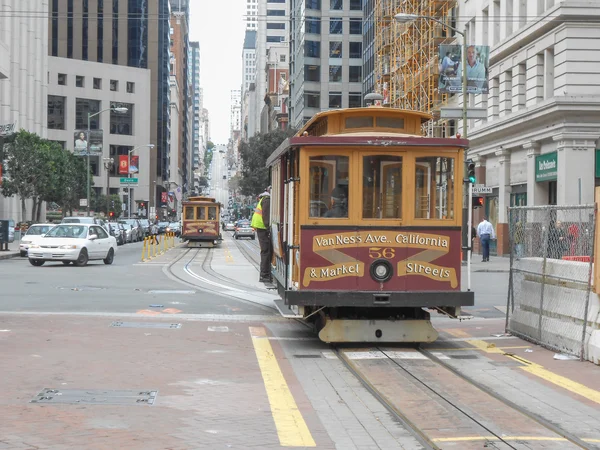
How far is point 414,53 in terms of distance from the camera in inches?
2227

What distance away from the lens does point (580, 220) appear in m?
12.3

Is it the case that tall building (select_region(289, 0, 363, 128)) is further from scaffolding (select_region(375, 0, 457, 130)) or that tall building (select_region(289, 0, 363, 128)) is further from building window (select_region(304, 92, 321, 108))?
scaffolding (select_region(375, 0, 457, 130))

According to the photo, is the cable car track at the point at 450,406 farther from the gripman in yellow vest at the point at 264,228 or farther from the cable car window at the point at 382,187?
the gripman in yellow vest at the point at 264,228

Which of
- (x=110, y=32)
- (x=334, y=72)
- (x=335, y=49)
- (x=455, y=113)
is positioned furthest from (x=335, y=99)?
(x=455, y=113)

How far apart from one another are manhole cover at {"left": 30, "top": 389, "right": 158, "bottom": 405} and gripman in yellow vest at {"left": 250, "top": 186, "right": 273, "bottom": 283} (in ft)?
25.3

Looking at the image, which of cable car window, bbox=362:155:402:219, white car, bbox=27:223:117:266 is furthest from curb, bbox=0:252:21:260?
cable car window, bbox=362:155:402:219

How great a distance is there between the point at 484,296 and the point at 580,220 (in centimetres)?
961

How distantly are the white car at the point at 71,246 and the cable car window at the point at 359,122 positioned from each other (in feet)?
66.0

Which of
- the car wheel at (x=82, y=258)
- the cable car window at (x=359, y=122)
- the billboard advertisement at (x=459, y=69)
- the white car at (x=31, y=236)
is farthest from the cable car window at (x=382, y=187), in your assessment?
the white car at (x=31, y=236)

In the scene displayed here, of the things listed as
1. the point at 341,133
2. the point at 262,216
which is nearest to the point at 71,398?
the point at 341,133

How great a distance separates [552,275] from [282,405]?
572 centimetres

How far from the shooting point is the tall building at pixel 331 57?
A: 10056 centimetres

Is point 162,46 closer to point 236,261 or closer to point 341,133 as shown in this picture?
point 236,261

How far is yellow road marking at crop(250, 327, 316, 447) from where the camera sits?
24.0 ft
